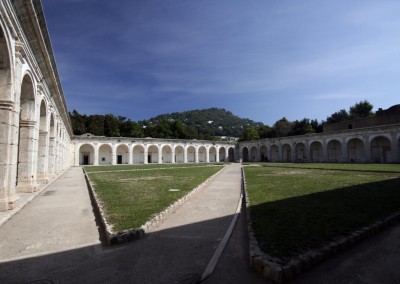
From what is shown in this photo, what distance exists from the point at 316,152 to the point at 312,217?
4147 cm

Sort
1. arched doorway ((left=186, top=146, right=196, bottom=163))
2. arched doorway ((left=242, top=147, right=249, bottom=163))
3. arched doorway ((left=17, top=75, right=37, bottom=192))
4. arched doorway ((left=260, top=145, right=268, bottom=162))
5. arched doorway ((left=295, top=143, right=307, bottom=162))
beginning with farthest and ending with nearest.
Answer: arched doorway ((left=242, top=147, right=249, bottom=163)), arched doorway ((left=186, top=146, right=196, bottom=163)), arched doorway ((left=260, top=145, right=268, bottom=162)), arched doorway ((left=295, top=143, right=307, bottom=162)), arched doorway ((left=17, top=75, right=37, bottom=192))

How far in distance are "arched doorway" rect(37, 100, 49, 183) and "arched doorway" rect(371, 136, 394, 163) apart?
38.5 metres

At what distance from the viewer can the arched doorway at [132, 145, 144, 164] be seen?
160ft

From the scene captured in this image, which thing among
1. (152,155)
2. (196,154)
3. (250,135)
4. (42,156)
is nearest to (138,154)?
(152,155)

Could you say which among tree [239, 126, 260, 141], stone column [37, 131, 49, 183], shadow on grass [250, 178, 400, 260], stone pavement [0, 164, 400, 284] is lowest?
stone pavement [0, 164, 400, 284]

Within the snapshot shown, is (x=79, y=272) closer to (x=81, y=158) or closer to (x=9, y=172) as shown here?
(x=9, y=172)

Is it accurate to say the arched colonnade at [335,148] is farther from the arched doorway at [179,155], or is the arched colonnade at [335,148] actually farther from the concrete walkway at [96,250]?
the concrete walkway at [96,250]

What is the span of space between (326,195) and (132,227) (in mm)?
6530

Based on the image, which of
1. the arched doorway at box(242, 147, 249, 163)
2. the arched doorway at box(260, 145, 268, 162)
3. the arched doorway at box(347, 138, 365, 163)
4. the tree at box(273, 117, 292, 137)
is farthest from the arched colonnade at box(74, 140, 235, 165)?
the arched doorway at box(347, 138, 365, 163)

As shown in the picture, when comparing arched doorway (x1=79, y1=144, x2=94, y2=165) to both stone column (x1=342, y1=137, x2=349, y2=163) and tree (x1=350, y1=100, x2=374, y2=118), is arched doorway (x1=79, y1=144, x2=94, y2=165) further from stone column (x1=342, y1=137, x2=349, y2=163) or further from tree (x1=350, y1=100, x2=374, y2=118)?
tree (x1=350, y1=100, x2=374, y2=118)

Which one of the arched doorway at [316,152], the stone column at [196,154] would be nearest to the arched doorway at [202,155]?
the stone column at [196,154]

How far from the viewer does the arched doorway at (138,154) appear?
48884 mm

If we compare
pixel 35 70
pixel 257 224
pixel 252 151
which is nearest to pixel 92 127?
pixel 252 151

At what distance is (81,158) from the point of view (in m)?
43.6
